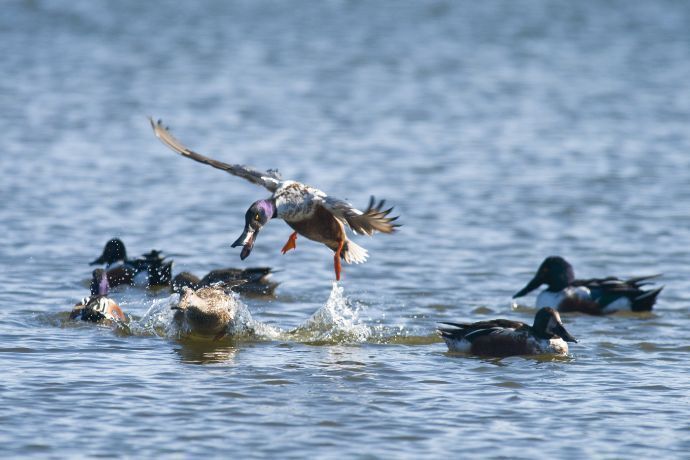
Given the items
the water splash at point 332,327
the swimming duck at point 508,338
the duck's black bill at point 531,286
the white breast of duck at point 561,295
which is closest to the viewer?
the swimming duck at point 508,338

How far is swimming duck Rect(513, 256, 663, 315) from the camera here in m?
11.3

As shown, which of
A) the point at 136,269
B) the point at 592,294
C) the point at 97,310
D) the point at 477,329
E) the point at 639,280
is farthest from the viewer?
the point at 136,269

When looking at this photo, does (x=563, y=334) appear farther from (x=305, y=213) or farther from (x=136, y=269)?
(x=136, y=269)

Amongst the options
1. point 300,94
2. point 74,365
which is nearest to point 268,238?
point 74,365

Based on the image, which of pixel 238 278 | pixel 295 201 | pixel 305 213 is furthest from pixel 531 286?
pixel 295 201

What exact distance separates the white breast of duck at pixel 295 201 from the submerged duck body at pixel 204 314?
2.63 feet

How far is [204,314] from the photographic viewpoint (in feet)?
31.0

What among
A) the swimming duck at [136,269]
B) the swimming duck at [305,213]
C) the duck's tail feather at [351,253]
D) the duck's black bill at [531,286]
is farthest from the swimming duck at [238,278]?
the duck's black bill at [531,286]

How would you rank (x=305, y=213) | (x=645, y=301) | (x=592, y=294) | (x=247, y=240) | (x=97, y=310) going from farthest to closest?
(x=592, y=294) < (x=645, y=301) < (x=97, y=310) < (x=305, y=213) < (x=247, y=240)

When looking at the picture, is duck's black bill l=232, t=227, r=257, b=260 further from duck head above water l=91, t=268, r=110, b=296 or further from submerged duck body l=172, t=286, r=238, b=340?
duck head above water l=91, t=268, r=110, b=296

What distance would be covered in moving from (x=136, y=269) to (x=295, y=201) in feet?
10.4

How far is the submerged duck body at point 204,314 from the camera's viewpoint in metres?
9.44

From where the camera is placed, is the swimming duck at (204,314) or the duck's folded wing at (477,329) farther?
the swimming duck at (204,314)

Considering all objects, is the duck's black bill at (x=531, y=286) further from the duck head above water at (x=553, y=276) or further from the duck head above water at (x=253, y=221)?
the duck head above water at (x=253, y=221)
